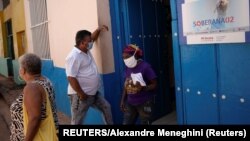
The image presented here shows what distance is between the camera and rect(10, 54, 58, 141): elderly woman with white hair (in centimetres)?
282

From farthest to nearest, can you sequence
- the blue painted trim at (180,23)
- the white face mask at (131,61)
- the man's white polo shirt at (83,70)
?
the man's white polo shirt at (83,70) < the white face mask at (131,61) < the blue painted trim at (180,23)

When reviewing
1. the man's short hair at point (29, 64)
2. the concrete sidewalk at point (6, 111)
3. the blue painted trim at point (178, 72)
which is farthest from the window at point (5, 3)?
the man's short hair at point (29, 64)

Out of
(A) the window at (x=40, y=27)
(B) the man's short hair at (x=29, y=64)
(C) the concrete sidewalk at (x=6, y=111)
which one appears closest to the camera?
(B) the man's short hair at (x=29, y=64)

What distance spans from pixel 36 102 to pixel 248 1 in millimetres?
2222

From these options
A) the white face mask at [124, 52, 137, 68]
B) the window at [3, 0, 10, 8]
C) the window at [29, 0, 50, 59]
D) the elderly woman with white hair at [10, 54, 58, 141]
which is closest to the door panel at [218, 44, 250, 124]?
the white face mask at [124, 52, 137, 68]

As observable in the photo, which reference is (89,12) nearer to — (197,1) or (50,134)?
(197,1)

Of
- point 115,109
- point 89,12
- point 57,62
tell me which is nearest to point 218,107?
point 115,109

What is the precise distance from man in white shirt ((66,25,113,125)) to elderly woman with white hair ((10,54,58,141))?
1.47m

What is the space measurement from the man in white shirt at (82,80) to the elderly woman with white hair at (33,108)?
147 cm

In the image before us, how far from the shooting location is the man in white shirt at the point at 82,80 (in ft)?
15.0

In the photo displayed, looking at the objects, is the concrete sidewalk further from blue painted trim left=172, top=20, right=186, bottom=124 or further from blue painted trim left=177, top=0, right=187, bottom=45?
blue painted trim left=177, top=0, right=187, bottom=45

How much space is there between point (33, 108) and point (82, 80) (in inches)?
75.9

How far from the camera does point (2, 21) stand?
62.0ft

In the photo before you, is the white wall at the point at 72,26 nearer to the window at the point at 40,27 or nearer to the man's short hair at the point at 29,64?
the window at the point at 40,27
